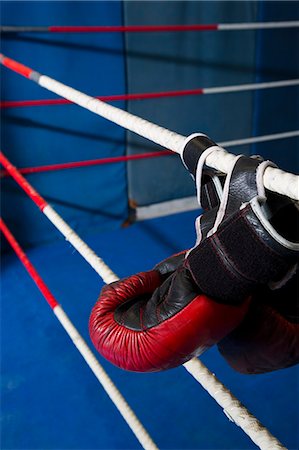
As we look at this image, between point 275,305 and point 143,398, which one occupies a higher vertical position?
point 275,305

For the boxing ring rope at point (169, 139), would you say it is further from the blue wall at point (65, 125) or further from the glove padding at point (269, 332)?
the blue wall at point (65, 125)

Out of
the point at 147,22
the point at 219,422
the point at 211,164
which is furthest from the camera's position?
the point at 147,22

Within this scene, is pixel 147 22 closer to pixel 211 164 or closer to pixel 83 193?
pixel 83 193

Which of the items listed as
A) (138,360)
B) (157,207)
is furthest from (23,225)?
(138,360)

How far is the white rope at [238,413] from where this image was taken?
56cm

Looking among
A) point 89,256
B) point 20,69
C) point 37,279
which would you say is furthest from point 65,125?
point 89,256

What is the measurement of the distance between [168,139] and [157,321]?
0.71ft

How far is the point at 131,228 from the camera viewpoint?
2467 mm

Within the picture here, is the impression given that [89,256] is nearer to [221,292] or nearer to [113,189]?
[221,292]

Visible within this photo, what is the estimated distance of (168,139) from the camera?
57 cm

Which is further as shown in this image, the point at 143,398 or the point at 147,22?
the point at 147,22

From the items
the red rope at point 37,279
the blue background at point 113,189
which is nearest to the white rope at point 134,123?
the red rope at point 37,279

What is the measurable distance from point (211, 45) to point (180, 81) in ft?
0.80

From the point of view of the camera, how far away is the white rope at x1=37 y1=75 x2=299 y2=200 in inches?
15.3
